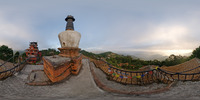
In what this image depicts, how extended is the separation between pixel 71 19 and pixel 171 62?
59.7 feet

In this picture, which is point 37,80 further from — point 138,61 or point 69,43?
point 138,61

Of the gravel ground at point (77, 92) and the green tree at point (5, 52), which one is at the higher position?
the green tree at point (5, 52)

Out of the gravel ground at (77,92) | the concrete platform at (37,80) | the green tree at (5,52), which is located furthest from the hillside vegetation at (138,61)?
the green tree at (5,52)

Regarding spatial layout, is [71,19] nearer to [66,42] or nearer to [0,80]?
[66,42]

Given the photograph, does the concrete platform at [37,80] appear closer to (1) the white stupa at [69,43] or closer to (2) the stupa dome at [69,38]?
(1) the white stupa at [69,43]

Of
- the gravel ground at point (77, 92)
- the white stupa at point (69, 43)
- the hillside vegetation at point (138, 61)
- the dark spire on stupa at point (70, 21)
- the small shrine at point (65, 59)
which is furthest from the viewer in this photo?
the hillside vegetation at point (138, 61)

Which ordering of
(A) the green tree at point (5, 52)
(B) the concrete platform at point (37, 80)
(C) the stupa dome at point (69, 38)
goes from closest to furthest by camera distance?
(B) the concrete platform at point (37, 80)
(C) the stupa dome at point (69, 38)
(A) the green tree at point (5, 52)

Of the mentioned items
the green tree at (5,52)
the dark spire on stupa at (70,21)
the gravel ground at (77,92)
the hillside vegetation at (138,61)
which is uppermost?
the dark spire on stupa at (70,21)

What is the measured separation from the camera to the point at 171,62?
13656 mm

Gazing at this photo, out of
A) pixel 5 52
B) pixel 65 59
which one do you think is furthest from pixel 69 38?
pixel 5 52

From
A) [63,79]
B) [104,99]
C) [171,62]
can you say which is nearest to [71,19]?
[63,79]

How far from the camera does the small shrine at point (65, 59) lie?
4.09m

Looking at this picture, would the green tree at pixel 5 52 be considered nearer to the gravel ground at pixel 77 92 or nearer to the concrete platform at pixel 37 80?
the gravel ground at pixel 77 92

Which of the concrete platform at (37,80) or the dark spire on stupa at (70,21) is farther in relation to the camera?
the dark spire on stupa at (70,21)
